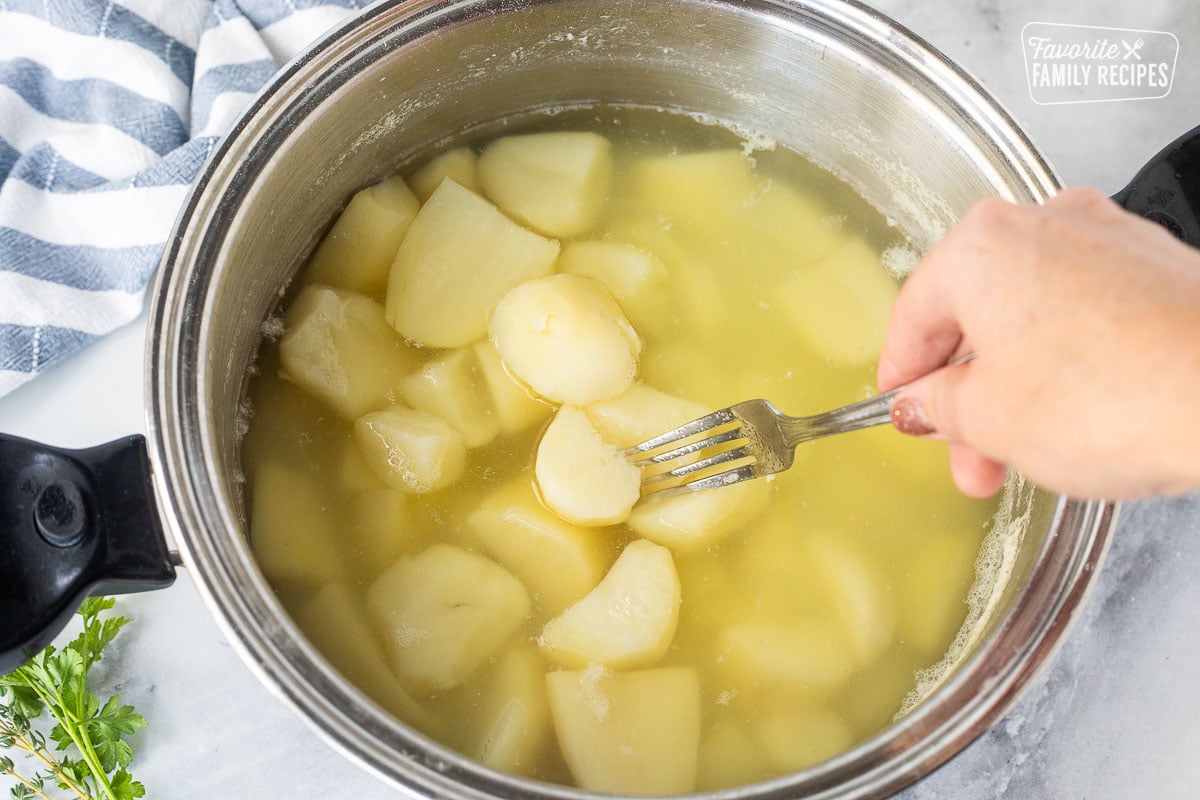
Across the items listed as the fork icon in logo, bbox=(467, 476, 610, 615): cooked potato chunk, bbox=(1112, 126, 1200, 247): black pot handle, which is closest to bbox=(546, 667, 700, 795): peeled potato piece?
bbox=(467, 476, 610, 615): cooked potato chunk

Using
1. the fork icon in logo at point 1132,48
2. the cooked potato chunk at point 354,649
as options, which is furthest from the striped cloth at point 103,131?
the fork icon in logo at point 1132,48

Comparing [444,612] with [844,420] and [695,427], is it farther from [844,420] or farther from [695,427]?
[844,420]

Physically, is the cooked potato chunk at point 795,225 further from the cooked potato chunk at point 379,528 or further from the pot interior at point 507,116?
the cooked potato chunk at point 379,528

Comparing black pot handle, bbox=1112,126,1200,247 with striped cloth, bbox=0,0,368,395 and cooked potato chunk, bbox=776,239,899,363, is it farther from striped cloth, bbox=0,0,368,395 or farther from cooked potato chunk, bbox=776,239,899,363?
striped cloth, bbox=0,0,368,395

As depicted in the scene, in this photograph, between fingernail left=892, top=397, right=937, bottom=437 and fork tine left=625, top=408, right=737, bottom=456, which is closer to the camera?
fingernail left=892, top=397, right=937, bottom=437

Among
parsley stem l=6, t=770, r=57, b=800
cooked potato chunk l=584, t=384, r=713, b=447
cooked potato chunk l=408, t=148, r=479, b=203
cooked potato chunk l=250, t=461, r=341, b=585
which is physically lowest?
parsley stem l=6, t=770, r=57, b=800

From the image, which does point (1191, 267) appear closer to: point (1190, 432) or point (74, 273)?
point (1190, 432)
